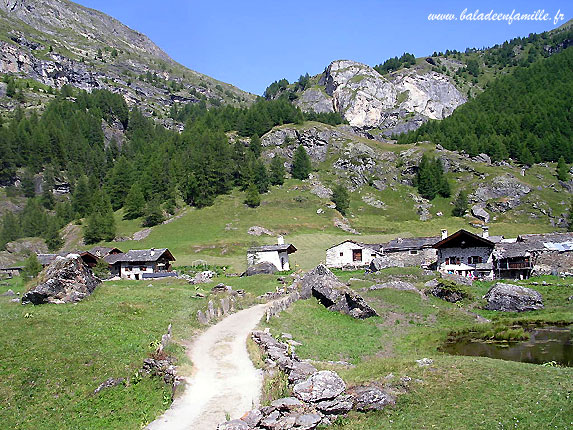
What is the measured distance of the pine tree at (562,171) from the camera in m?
169

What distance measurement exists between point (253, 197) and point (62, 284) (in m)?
110

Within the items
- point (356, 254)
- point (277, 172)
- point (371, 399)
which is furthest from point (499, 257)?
point (277, 172)

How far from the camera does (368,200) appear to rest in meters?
163

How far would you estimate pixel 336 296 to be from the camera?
1780 inches

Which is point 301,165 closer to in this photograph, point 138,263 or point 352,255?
point 352,255

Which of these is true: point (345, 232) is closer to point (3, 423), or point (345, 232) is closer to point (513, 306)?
point (513, 306)

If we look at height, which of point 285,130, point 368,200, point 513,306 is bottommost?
point 513,306

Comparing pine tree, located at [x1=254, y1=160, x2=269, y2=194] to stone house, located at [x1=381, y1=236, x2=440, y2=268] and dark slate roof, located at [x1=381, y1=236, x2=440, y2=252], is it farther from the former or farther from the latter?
stone house, located at [x1=381, y1=236, x2=440, y2=268]

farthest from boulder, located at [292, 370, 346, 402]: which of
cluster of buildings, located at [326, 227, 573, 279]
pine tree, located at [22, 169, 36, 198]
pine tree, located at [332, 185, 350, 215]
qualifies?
pine tree, located at [22, 169, 36, 198]

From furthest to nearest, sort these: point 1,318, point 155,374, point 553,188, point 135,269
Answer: point 553,188, point 135,269, point 1,318, point 155,374

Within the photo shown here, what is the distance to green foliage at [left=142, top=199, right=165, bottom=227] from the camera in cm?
12912

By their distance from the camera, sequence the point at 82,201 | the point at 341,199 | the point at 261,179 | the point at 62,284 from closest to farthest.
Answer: the point at 62,284, the point at 82,201, the point at 341,199, the point at 261,179

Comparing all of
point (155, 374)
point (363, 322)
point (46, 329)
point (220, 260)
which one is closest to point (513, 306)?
point (363, 322)

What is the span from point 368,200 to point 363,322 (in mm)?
125902
